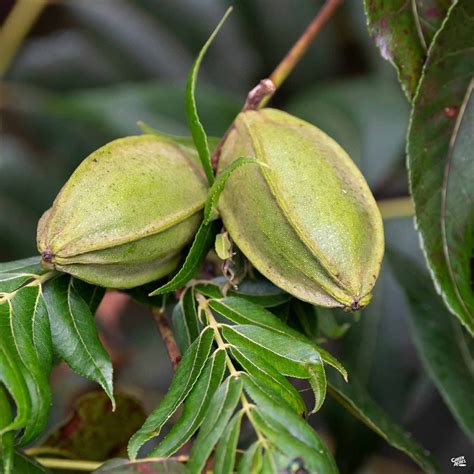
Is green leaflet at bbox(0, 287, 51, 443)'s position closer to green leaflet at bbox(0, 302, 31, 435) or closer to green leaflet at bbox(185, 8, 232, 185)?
green leaflet at bbox(0, 302, 31, 435)

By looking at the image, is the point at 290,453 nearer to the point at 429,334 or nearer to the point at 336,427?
the point at 429,334

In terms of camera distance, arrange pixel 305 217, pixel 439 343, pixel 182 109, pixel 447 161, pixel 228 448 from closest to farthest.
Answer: pixel 228 448 → pixel 305 217 → pixel 447 161 → pixel 439 343 → pixel 182 109

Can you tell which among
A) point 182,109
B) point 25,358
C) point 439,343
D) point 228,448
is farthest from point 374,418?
point 182,109

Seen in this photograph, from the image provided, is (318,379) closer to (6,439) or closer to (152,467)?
(152,467)

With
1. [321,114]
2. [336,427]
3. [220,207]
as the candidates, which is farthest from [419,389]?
[220,207]

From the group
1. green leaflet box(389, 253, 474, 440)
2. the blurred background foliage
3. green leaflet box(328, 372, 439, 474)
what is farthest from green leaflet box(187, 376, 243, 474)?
the blurred background foliage

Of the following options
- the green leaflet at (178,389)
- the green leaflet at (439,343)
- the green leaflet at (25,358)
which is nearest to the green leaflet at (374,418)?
the green leaflet at (439,343)
